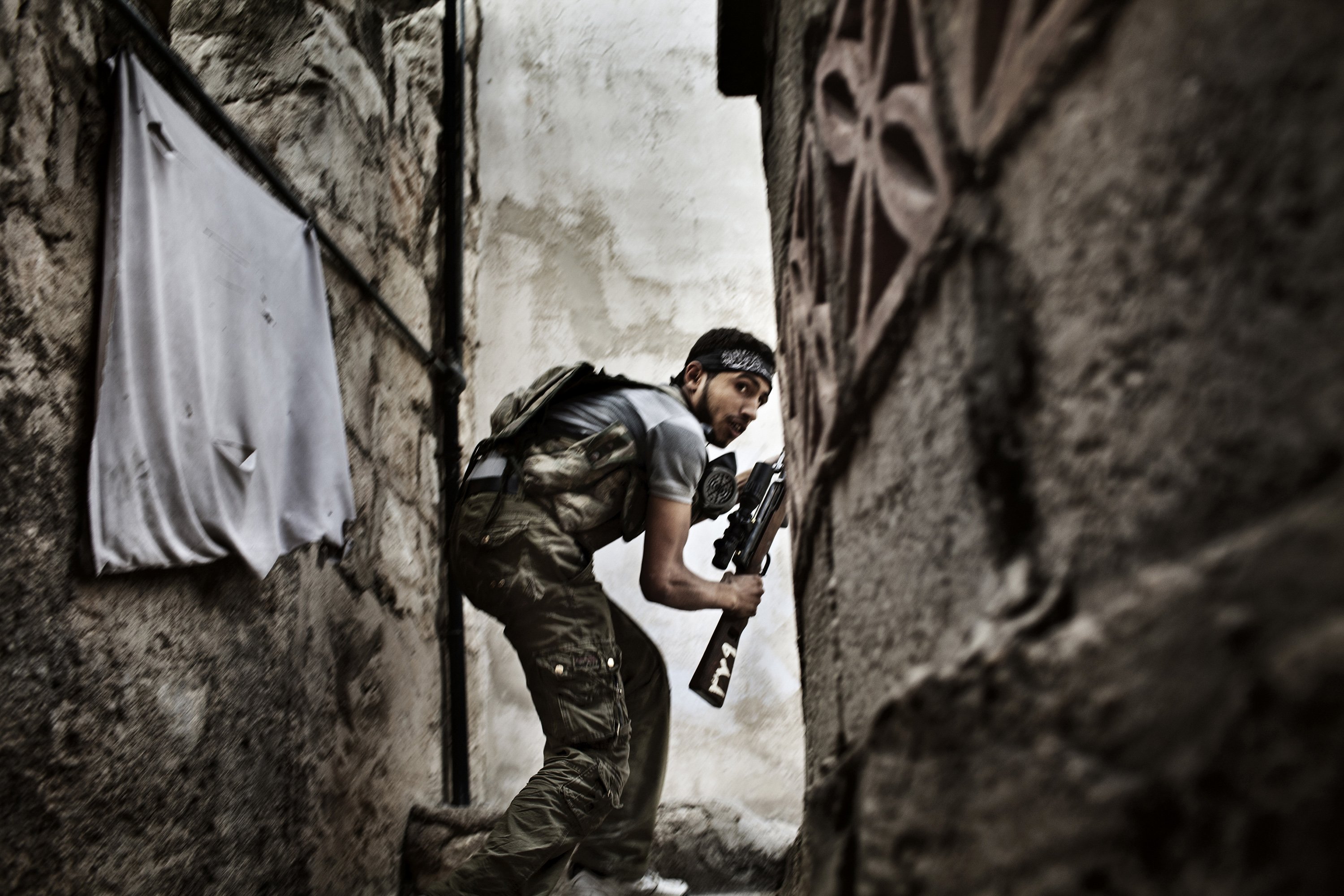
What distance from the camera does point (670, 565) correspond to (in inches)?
66.6

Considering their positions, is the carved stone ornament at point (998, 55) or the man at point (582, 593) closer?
the carved stone ornament at point (998, 55)

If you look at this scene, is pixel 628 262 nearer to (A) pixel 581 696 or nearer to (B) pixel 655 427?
(B) pixel 655 427

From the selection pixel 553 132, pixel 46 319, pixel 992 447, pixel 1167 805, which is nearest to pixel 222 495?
pixel 46 319

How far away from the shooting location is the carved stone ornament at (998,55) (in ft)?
1.20

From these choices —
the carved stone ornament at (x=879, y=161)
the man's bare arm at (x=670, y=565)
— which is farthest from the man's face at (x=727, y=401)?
the carved stone ornament at (x=879, y=161)

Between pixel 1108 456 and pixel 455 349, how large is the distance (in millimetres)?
2262

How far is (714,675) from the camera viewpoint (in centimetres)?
185

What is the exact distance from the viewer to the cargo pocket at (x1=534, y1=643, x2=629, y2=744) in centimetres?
152

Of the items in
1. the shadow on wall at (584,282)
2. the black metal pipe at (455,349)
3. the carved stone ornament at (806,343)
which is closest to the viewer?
the carved stone ornament at (806,343)

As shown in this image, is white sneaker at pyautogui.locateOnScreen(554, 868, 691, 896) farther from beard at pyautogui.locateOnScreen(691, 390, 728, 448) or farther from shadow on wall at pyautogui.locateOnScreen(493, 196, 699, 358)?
shadow on wall at pyautogui.locateOnScreen(493, 196, 699, 358)

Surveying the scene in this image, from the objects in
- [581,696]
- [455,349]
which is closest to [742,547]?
[581,696]

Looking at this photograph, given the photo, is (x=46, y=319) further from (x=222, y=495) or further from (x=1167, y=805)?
(x=1167, y=805)

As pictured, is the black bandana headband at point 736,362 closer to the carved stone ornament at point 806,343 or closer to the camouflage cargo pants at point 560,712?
the camouflage cargo pants at point 560,712

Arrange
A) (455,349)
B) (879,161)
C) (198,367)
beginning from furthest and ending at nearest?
1. (455,349)
2. (198,367)
3. (879,161)
